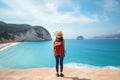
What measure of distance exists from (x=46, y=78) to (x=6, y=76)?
1.89 metres

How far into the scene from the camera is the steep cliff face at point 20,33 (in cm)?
8625

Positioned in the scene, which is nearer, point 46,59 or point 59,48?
point 59,48

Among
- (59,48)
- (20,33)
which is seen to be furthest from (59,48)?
(20,33)

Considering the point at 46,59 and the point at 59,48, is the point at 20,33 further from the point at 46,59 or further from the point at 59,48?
the point at 59,48

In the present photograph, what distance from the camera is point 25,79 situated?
7363 mm

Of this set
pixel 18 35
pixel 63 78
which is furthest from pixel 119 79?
pixel 18 35

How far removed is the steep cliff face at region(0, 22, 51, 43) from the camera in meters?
86.2

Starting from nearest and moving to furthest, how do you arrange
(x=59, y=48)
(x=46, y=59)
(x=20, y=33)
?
1. (x=59, y=48)
2. (x=46, y=59)
3. (x=20, y=33)

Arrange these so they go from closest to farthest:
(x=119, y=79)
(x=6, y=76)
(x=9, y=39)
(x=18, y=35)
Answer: (x=119, y=79), (x=6, y=76), (x=9, y=39), (x=18, y=35)

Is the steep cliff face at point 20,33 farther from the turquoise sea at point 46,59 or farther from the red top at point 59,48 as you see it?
the red top at point 59,48

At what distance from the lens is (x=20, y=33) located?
326 ft

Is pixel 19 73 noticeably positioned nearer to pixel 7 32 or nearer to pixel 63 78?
pixel 63 78

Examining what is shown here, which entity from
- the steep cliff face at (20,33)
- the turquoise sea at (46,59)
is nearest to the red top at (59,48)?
the turquoise sea at (46,59)

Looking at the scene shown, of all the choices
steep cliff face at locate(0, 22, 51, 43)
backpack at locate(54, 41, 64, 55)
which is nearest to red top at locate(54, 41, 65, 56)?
backpack at locate(54, 41, 64, 55)
